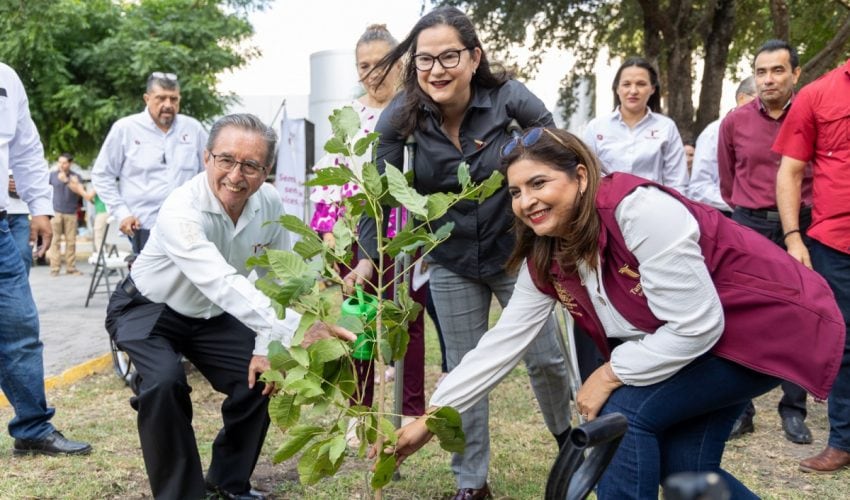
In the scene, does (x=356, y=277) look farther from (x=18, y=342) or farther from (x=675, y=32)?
(x=675, y=32)

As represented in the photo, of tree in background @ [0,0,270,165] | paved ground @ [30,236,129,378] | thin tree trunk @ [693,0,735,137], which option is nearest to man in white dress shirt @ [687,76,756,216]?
paved ground @ [30,236,129,378]

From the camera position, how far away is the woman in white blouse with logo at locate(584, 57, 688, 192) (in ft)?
17.6

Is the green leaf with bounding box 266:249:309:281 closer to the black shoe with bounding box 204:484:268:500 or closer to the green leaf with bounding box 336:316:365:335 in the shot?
the green leaf with bounding box 336:316:365:335

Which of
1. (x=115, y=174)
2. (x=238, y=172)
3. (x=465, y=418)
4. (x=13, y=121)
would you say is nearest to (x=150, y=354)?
(x=238, y=172)

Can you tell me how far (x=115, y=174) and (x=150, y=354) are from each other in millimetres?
3521

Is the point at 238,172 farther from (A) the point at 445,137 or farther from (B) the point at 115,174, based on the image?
(B) the point at 115,174

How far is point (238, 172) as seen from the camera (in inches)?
140

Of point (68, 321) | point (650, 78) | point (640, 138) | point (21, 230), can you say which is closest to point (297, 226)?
point (21, 230)

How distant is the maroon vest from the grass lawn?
1.44 m

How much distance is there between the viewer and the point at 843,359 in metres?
4.27

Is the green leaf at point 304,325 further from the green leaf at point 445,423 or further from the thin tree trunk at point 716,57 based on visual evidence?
the thin tree trunk at point 716,57

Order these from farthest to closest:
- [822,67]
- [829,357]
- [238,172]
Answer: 1. [822,67]
2. [238,172]
3. [829,357]

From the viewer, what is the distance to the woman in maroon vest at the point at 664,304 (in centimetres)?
256

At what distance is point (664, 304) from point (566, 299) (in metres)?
0.40
